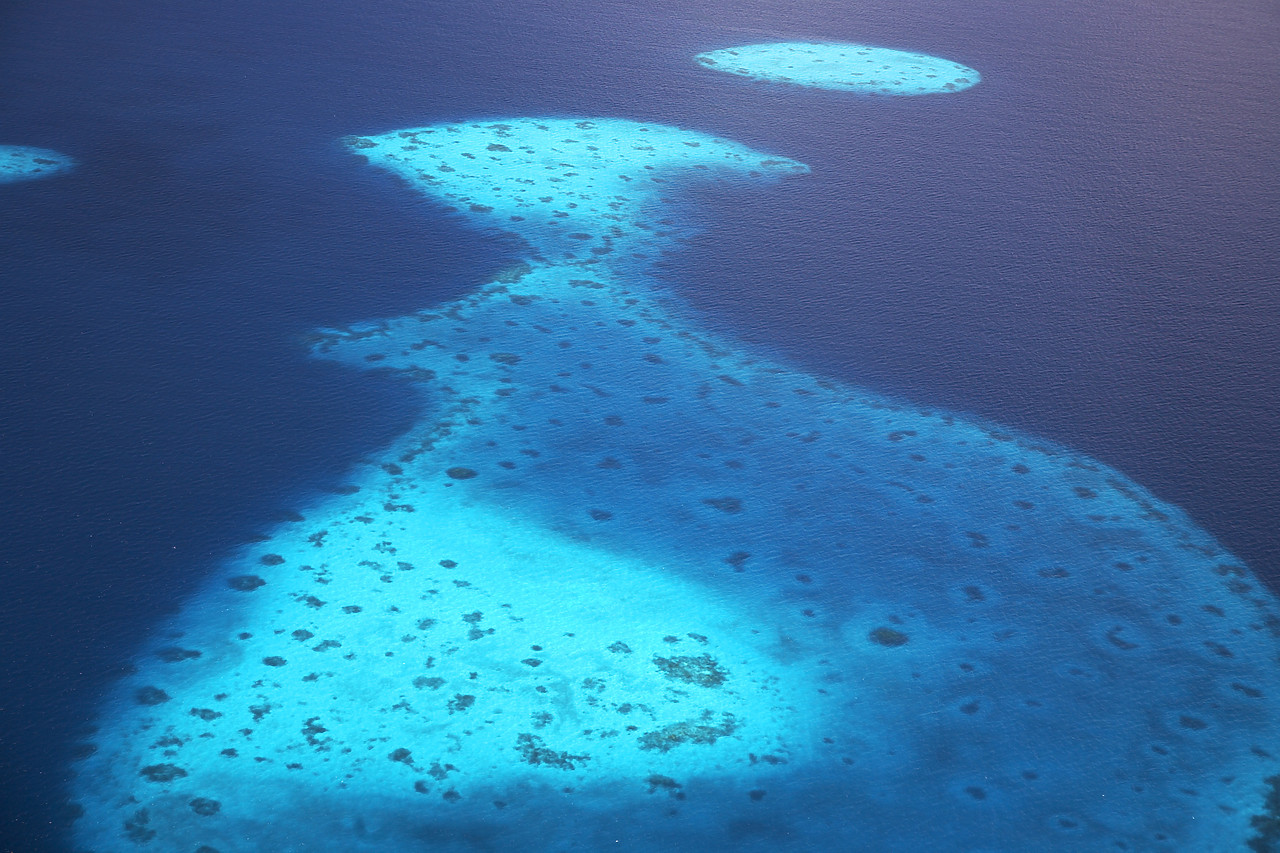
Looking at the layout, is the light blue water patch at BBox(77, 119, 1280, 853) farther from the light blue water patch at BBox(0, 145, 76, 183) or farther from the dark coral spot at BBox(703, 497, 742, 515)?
the light blue water patch at BBox(0, 145, 76, 183)

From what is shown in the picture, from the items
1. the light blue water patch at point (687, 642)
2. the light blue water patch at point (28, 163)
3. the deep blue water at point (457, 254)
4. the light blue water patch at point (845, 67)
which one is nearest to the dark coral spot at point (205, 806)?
the light blue water patch at point (687, 642)

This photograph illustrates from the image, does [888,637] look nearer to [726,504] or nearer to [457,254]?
[726,504]

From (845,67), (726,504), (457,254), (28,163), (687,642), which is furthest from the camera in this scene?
(845,67)

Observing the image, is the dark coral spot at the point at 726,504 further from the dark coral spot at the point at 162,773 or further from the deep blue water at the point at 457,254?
the dark coral spot at the point at 162,773

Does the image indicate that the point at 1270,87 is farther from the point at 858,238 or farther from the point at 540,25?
the point at 540,25

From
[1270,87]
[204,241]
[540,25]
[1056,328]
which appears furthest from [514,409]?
[1270,87]

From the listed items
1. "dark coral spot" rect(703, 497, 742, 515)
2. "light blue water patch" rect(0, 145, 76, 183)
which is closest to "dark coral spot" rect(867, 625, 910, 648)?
"dark coral spot" rect(703, 497, 742, 515)

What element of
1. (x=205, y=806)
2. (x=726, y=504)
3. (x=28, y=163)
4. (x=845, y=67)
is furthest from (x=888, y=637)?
(x=845, y=67)
